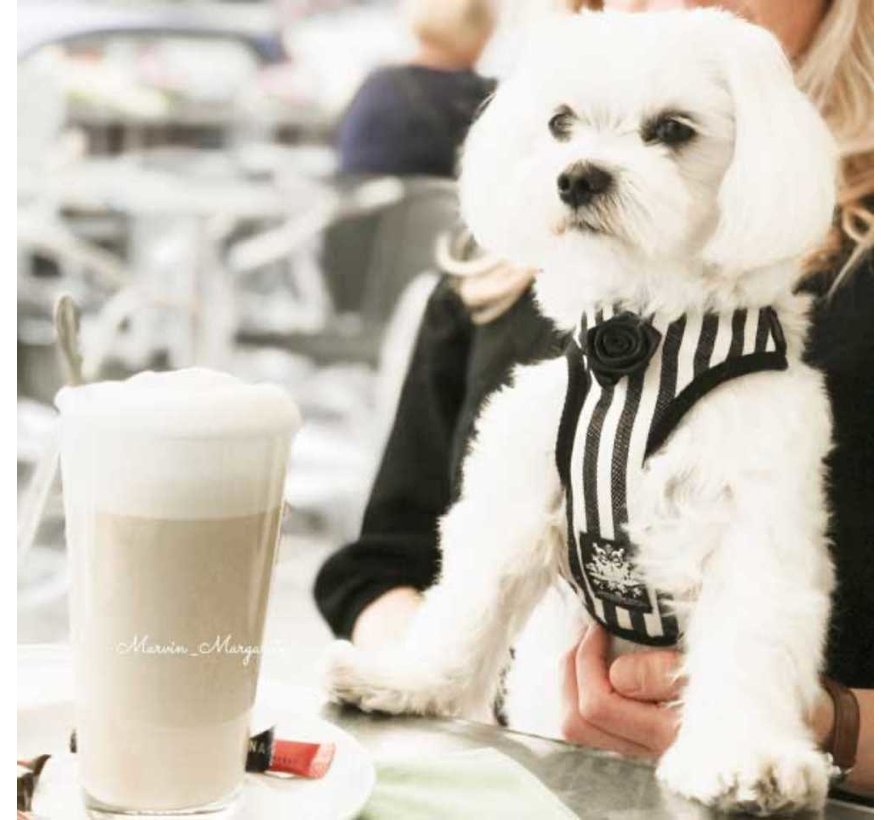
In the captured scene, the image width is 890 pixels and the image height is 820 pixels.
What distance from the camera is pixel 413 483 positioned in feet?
4.28

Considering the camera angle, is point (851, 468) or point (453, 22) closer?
point (851, 468)

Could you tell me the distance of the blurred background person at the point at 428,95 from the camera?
1.80m

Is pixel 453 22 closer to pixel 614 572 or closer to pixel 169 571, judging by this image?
pixel 614 572

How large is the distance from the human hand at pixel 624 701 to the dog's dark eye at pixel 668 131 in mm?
402

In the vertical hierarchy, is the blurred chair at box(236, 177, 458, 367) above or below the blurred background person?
Result: below

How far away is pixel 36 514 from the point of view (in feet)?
3.21

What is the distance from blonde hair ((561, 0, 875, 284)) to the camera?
1.12m

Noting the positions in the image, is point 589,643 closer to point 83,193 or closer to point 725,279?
point 725,279

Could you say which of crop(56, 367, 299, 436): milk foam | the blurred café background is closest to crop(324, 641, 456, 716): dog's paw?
crop(56, 367, 299, 436): milk foam

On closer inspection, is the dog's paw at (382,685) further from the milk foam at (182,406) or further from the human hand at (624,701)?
the milk foam at (182,406)

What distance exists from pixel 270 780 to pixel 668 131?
0.57 m

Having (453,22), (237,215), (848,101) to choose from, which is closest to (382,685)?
(848,101)

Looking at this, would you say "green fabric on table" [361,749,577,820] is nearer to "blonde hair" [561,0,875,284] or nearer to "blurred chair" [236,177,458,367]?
"blonde hair" [561,0,875,284]

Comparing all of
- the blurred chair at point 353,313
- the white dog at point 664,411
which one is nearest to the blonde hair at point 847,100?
the white dog at point 664,411
